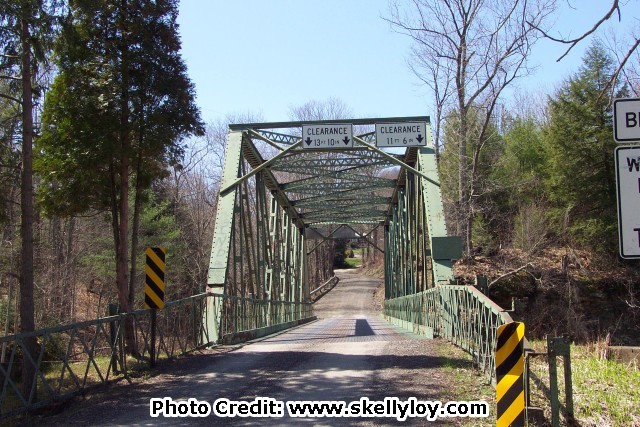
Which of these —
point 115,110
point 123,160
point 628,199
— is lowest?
point 628,199

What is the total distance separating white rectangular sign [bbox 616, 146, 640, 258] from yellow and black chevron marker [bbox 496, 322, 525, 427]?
1.24 meters

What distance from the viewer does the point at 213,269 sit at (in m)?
13.9

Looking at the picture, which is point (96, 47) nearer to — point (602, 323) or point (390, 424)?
point (390, 424)

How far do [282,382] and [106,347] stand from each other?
3.36 m

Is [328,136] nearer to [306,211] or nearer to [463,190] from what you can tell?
[463,190]

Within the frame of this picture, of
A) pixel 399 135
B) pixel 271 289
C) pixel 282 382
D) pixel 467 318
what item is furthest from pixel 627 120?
pixel 271 289

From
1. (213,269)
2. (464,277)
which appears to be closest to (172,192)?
(464,277)

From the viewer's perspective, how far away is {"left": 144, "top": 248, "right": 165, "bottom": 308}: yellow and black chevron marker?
960 cm

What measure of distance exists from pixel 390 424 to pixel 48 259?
1910 cm

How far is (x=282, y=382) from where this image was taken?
7.90m

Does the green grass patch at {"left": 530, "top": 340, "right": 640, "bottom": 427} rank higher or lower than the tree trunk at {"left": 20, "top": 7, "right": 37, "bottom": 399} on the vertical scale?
lower

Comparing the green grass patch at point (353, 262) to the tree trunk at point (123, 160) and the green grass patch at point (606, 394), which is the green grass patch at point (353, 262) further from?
the green grass patch at point (606, 394)

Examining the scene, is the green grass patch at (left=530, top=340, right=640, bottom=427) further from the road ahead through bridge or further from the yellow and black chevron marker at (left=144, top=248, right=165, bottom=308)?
the yellow and black chevron marker at (left=144, top=248, right=165, bottom=308)

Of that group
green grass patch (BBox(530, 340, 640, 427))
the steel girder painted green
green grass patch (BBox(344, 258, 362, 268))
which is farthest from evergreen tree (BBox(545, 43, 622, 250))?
green grass patch (BBox(344, 258, 362, 268))
